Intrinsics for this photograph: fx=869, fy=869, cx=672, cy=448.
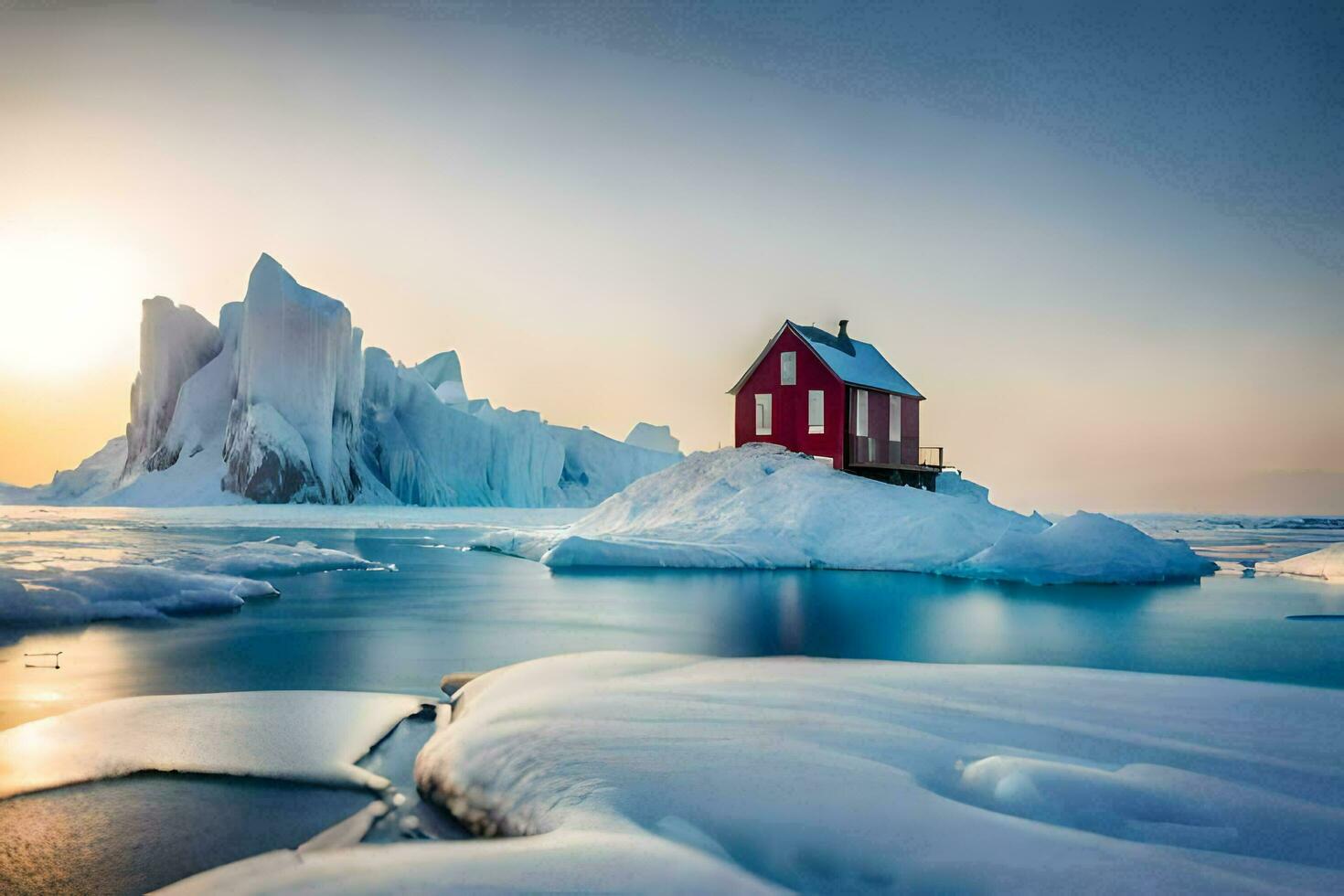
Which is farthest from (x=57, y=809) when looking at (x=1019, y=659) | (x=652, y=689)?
(x=1019, y=659)

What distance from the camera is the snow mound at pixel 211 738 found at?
4676mm

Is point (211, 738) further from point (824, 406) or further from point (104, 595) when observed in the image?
point (824, 406)

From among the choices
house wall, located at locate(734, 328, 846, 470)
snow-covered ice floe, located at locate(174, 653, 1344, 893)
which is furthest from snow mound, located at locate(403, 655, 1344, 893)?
house wall, located at locate(734, 328, 846, 470)

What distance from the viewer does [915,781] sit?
3869mm

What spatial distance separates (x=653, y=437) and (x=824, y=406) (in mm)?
54859

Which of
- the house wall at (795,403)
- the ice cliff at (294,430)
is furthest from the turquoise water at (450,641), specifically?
the ice cliff at (294,430)

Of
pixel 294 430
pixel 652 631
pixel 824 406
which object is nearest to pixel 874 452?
pixel 824 406

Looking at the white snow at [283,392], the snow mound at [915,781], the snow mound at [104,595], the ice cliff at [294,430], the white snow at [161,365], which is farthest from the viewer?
the white snow at [161,365]

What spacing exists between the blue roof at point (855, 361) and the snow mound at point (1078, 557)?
23.3 ft

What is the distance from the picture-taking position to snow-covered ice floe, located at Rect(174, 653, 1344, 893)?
3.08 meters

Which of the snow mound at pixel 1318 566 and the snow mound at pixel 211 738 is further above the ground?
the snow mound at pixel 1318 566

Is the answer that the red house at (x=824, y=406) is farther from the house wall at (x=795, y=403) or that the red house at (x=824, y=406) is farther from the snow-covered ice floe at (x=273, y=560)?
the snow-covered ice floe at (x=273, y=560)

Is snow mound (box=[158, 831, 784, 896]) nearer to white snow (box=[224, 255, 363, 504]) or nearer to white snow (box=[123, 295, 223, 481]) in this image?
white snow (box=[224, 255, 363, 504])

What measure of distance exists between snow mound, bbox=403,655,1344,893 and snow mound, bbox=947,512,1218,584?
35.7 feet
